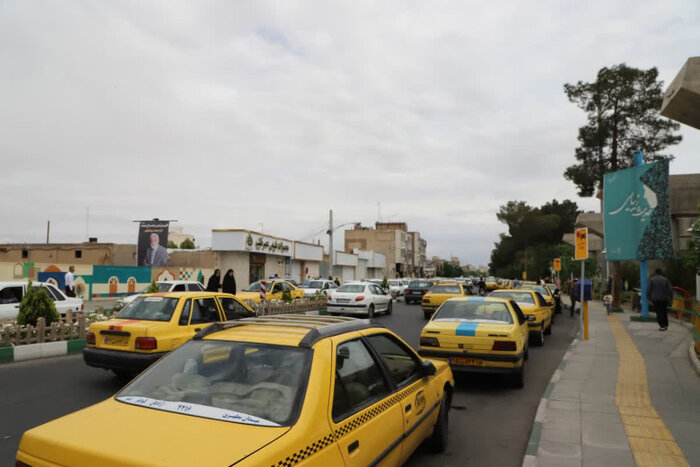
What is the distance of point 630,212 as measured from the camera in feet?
65.8

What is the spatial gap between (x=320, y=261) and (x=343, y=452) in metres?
51.0

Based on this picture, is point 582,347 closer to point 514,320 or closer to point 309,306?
point 514,320

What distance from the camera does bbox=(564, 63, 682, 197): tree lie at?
31.1m

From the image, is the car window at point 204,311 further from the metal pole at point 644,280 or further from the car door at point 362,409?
the metal pole at point 644,280

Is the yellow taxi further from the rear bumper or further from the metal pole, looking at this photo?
the rear bumper

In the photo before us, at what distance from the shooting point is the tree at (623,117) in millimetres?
31141

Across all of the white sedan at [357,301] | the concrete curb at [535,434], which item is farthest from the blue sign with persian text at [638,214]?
the concrete curb at [535,434]

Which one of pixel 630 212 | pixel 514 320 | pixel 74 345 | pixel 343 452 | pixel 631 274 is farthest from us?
pixel 631 274

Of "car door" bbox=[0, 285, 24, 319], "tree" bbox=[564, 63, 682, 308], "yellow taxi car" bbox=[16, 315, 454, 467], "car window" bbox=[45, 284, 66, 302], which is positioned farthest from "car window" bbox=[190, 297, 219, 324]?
"tree" bbox=[564, 63, 682, 308]

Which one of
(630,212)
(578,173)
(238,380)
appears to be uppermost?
(578,173)

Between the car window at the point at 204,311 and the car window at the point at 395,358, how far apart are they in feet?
16.0

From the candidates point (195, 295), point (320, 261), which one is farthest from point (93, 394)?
point (320, 261)

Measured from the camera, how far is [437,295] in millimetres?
20016

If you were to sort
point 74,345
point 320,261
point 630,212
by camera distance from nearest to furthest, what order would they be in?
point 74,345 < point 630,212 < point 320,261
